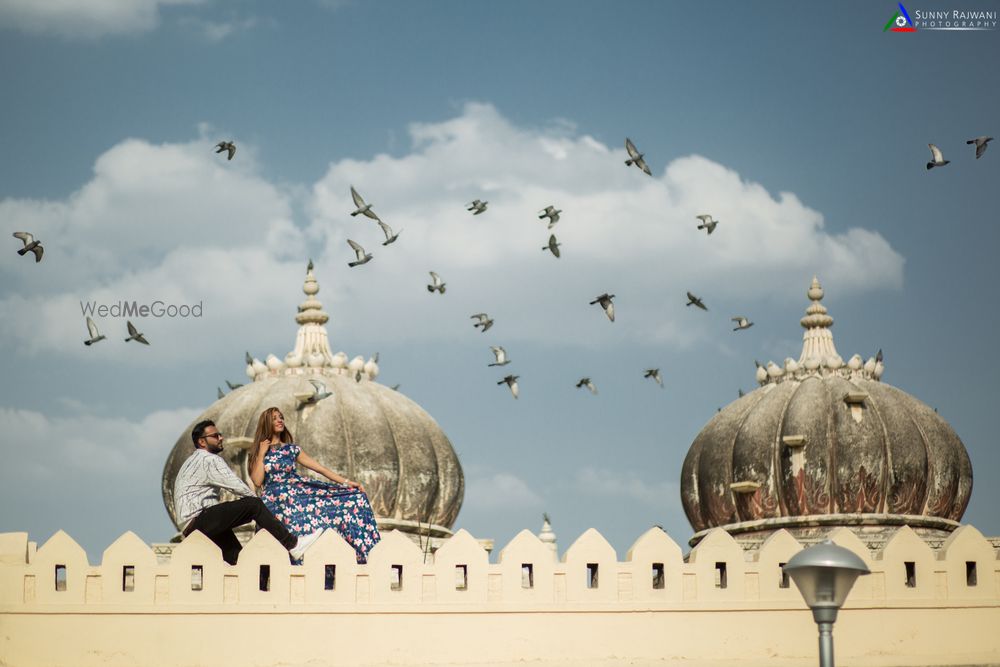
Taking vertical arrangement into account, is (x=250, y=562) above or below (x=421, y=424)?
below

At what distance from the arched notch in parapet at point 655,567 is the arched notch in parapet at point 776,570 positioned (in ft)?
2.80

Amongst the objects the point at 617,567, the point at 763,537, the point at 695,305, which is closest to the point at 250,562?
the point at 617,567

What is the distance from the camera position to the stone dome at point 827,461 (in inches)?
1222

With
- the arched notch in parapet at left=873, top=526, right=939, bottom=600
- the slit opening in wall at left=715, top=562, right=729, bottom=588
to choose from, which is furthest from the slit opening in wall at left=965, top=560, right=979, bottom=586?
the slit opening in wall at left=715, top=562, right=729, bottom=588

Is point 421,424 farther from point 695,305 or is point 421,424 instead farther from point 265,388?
point 695,305

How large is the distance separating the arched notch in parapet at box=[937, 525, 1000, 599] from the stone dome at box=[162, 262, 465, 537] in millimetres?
11422

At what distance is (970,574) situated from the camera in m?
22.0

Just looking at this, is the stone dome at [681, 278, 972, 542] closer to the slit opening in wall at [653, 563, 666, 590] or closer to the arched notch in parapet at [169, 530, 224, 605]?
the slit opening in wall at [653, 563, 666, 590]

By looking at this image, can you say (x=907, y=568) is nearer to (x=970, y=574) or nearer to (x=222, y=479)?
(x=970, y=574)

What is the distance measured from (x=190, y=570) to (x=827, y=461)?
13.2 m

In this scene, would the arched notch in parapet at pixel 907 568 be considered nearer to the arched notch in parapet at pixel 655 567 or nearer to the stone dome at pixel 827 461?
the arched notch in parapet at pixel 655 567

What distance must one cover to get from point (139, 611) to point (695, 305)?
36.3 ft

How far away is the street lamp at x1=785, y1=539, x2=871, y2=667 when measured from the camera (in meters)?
15.5

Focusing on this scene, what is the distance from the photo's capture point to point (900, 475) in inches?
1230
